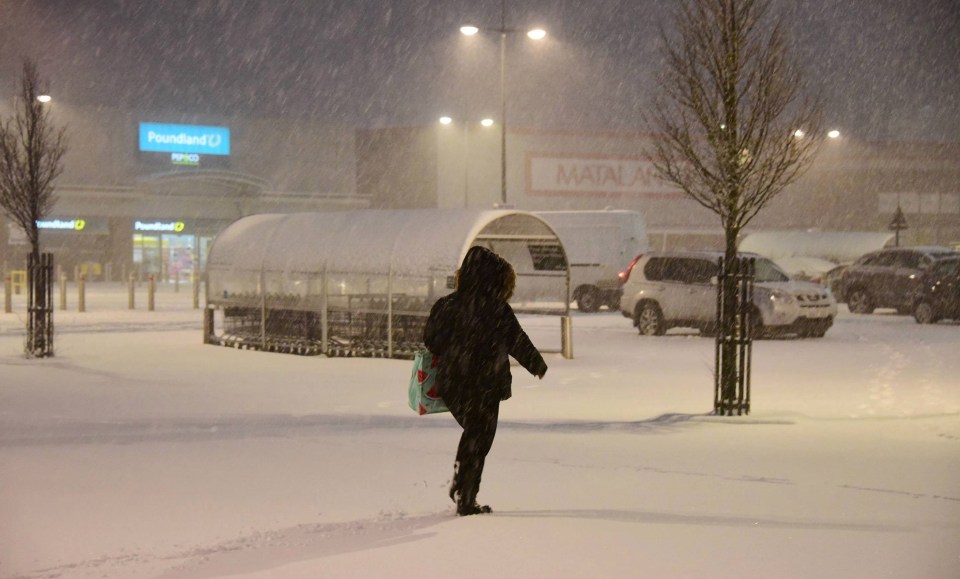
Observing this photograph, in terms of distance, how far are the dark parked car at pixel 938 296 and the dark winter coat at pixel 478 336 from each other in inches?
871

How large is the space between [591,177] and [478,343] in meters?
55.8

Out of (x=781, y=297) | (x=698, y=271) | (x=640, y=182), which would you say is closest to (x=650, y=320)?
(x=698, y=271)

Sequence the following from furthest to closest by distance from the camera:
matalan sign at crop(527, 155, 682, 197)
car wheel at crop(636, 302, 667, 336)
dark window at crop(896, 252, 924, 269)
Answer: matalan sign at crop(527, 155, 682, 197)
dark window at crop(896, 252, 924, 269)
car wheel at crop(636, 302, 667, 336)

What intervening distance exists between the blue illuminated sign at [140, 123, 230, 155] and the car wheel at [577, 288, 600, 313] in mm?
30177

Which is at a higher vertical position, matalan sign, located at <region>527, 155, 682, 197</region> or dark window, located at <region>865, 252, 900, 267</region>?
matalan sign, located at <region>527, 155, 682, 197</region>

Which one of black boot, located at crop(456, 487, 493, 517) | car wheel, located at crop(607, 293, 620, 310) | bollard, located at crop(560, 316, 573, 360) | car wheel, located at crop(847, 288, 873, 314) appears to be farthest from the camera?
car wheel, located at crop(607, 293, 620, 310)

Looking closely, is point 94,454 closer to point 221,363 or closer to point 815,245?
point 221,363

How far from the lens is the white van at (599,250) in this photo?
1432 inches

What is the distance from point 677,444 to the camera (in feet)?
35.5

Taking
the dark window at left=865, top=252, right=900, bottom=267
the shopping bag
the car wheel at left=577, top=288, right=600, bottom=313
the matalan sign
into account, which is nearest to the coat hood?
the shopping bag

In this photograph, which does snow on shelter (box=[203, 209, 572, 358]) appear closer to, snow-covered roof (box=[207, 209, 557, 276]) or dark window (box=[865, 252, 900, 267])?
snow-covered roof (box=[207, 209, 557, 276])

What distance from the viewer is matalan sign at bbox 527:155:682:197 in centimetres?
6144

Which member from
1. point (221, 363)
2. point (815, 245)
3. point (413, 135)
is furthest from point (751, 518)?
point (413, 135)

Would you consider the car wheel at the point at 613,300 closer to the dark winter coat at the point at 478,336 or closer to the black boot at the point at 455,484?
the black boot at the point at 455,484
